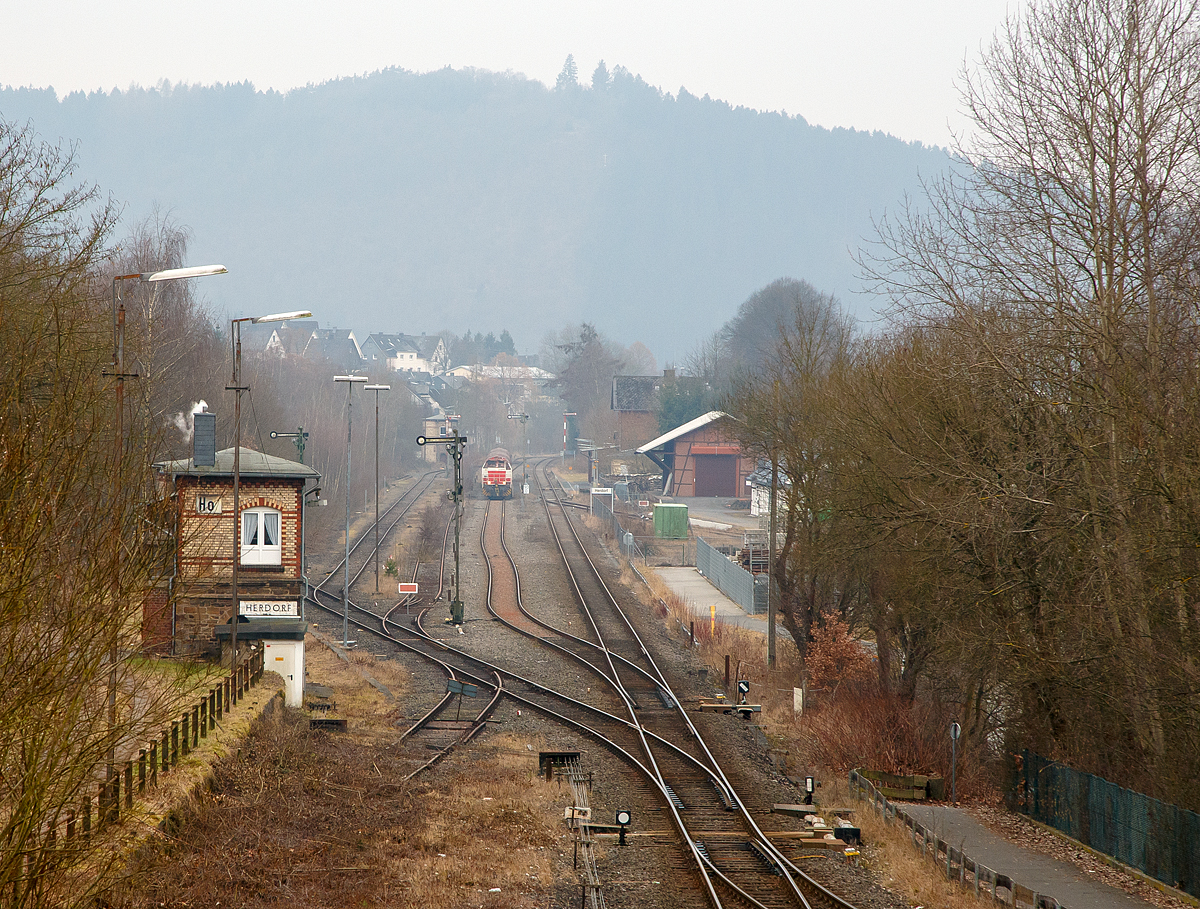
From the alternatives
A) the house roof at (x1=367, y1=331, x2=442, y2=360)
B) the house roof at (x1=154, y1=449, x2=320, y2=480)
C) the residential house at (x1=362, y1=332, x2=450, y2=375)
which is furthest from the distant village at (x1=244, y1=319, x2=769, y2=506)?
the house roof at (x1=367, y1=331, x2=442, y2=360)

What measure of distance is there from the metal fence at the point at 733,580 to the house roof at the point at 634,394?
41998mm

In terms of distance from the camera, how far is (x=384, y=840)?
1252 centimetres

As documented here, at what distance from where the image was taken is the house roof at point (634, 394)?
83000mm

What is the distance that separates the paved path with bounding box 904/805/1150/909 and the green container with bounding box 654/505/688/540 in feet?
110

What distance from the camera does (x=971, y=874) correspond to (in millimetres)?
11562

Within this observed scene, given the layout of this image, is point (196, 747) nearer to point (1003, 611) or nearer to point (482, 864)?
point (482, 864)

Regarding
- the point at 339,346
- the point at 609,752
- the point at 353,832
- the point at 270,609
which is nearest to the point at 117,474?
the point at 353,832

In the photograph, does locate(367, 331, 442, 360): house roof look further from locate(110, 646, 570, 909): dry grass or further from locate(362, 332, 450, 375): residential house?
locate(110, 646, 570, 909): dry grass

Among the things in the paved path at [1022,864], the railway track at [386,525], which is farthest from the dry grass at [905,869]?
the railway track at [386,525]

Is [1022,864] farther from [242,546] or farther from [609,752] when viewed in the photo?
[242,546]

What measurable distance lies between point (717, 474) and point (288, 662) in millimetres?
48435

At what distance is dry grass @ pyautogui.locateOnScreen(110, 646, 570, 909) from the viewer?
10.7m

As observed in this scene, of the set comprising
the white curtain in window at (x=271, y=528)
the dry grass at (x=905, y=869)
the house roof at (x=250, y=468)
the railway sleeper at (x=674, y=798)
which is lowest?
the railway sleeper at (x=674, y=798)

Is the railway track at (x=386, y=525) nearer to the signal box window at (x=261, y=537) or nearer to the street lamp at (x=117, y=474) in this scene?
the signal box window at (x=261, y=537)
